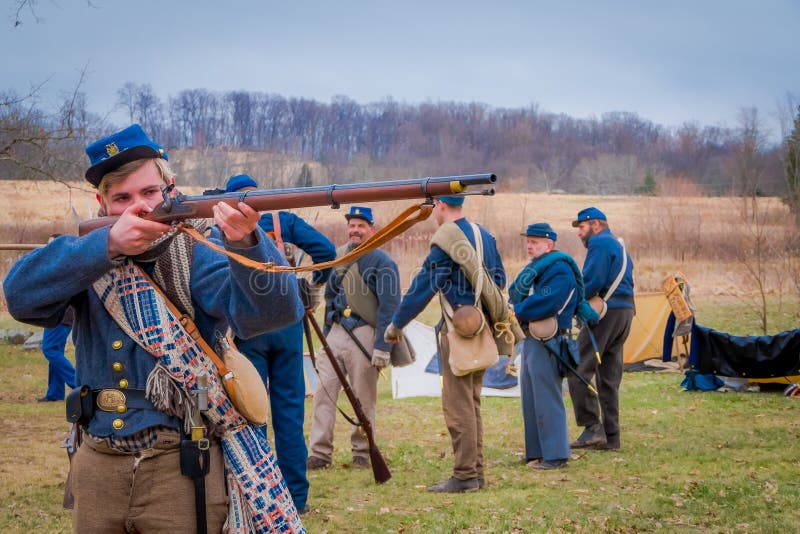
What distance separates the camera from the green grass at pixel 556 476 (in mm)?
6520

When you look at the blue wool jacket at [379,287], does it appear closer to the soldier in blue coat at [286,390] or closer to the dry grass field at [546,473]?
the dry grass field at [546,473]

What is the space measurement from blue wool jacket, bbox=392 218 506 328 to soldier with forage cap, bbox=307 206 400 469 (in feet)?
3.11

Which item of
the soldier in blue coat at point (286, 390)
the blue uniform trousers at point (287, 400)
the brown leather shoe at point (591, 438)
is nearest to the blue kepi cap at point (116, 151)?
the soldier in blue coat at point (286, 390)

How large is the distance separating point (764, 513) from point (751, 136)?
944 inches

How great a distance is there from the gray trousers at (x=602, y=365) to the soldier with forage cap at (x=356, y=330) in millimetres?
2352

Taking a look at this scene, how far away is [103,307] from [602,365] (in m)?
→ 7.52

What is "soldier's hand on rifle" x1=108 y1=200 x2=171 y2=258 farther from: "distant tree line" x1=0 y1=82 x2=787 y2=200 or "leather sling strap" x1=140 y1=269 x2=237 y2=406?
"distant tree line" x1=0 y1=82 x2=787 y2=200

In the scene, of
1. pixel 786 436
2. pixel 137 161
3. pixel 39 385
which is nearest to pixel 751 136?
pixel 786 436

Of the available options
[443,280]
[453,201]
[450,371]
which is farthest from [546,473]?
[453,201]

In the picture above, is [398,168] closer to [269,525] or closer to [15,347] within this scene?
[15,347]

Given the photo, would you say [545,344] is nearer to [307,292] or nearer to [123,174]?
[307,292]

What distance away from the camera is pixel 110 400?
286 cm

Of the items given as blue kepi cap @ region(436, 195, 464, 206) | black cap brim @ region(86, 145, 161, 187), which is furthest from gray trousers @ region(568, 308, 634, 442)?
black cap brim @ region(86, 145, 161, 187)

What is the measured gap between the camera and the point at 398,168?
167 ft
